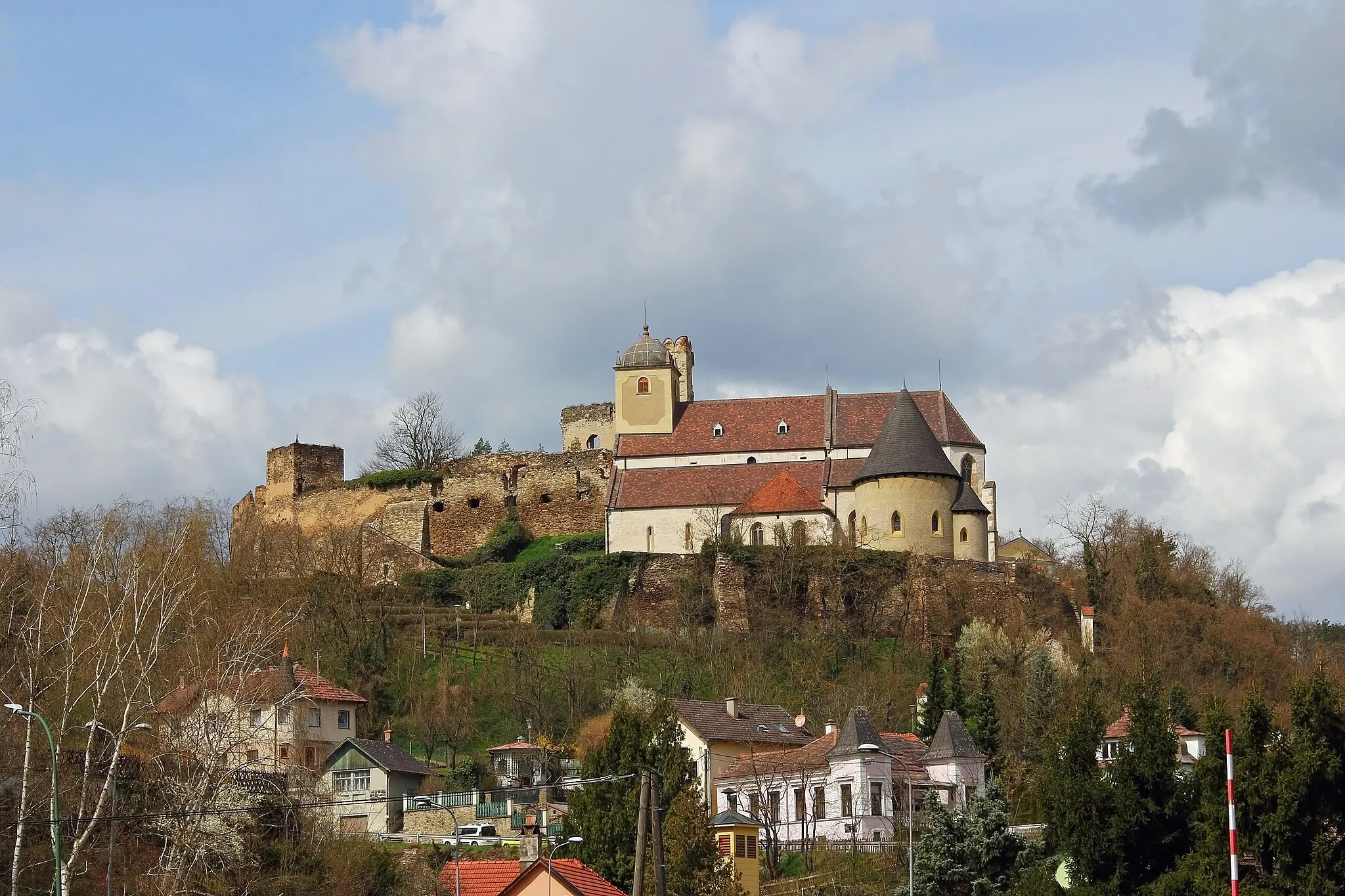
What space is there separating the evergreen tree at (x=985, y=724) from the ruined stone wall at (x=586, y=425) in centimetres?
3807

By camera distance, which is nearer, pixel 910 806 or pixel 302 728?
pixel 910 806

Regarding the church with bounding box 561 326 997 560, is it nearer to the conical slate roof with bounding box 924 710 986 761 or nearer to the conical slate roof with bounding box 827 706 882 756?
the conical slate roof with bounding box 924 710 986 761

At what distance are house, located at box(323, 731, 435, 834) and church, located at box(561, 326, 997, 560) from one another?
2640cm

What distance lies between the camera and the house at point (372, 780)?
183 feet

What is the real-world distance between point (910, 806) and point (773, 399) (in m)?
42.7

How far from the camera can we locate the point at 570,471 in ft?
310

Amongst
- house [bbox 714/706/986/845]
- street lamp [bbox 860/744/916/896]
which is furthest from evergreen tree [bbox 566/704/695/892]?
house [bbox 714/706/986/845]

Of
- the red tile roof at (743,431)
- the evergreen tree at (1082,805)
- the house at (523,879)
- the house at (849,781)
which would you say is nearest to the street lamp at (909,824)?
the house at (849,781)

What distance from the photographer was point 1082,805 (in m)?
43.5

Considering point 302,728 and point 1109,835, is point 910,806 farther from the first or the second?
point 302,728

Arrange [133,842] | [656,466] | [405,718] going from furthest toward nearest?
[656,466] → [405,718] → [133,842]

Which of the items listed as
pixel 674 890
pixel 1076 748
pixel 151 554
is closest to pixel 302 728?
pixel 151 554

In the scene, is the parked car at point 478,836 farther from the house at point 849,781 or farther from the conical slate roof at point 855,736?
the conical slate roof at point 855,736

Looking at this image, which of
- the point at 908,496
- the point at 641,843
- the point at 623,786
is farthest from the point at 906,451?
the point at 641,843
